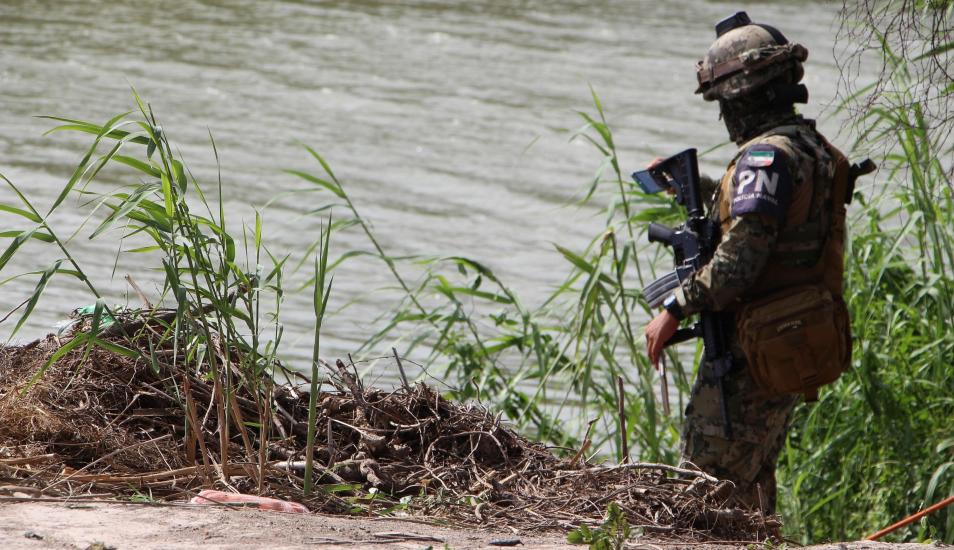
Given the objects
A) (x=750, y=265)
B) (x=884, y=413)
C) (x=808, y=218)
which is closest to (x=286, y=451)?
(x=750, y=265)

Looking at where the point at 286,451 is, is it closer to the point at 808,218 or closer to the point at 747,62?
the point at 808,218

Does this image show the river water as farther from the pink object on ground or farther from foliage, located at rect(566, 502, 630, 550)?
foliage, located at rect(566, 502, 630, 550)

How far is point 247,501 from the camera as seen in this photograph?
9.84 ft

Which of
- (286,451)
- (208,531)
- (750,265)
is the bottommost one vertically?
(208,531)

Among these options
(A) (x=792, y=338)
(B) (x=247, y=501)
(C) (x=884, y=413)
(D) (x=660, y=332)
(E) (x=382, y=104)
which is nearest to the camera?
(B) (x=247, y=501)

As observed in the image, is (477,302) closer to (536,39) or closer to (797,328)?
(797,328)

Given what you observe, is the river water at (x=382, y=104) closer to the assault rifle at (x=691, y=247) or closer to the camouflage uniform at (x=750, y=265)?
the assault rifle at (x=691, y=247)

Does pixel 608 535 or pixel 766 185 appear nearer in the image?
pixel 608 535

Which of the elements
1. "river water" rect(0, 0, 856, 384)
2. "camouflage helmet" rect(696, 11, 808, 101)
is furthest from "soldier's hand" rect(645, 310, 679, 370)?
"river water" rect(0, 0, 856, 384)

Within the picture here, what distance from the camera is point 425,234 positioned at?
8164 mm

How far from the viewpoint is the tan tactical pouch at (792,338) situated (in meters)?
4.03

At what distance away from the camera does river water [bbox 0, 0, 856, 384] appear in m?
7.96

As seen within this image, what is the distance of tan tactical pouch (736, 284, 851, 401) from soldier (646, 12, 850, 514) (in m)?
0.07

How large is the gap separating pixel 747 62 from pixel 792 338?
2.77 feet
